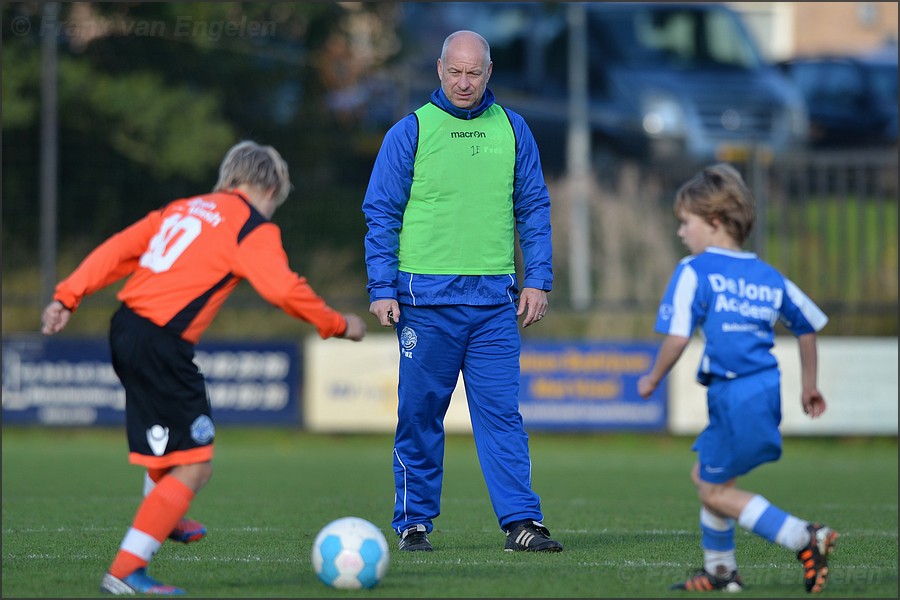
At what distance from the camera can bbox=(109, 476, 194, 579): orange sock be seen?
480 cm

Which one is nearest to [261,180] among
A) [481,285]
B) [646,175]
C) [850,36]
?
[481,285]

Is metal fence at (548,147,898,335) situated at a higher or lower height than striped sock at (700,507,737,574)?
higher

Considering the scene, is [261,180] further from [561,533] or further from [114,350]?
[561,533]

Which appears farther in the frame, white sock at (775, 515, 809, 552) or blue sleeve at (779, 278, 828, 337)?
blue sleeve at (779, 278, 828, 337)

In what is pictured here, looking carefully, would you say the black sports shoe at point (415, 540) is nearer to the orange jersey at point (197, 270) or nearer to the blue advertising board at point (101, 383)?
the orange jersey at point (197, 270)

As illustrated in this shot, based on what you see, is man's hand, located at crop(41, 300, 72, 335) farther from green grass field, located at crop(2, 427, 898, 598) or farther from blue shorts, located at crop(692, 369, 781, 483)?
blue shorts, located at crop(692, 369, 781, 483)

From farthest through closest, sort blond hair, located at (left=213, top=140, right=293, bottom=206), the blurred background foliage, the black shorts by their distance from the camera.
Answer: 1. the blurred background foliage
2. blond hair, located at (left=213, top=140, right=293, bottom=206)
3. the black shorts

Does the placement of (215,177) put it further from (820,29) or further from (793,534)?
(793,534)

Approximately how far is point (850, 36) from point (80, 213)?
1317 centimetres

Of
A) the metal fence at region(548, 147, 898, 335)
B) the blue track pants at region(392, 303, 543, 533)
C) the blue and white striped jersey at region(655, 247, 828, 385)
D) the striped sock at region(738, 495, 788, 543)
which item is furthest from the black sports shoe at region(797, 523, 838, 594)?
the metal fence at region(548, 147, 898, 335)

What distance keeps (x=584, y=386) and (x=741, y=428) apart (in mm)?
9283

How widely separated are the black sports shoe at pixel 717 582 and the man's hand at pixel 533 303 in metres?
1.73

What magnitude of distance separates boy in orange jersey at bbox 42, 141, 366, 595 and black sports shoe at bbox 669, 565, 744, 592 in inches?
61.2

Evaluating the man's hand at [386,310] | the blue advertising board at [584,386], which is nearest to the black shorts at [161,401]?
the man's hand at [386,310]
